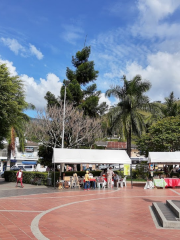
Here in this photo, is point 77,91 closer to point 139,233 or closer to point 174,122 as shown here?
point 174,122

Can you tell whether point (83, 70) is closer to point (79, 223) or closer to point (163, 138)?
point (163, 138)

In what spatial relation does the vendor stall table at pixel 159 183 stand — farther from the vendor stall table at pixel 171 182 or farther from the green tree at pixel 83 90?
the green tree at pixel 83 90

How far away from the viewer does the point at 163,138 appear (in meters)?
28.8

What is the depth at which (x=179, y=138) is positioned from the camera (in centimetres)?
2916

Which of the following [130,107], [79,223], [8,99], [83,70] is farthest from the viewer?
[83,70]

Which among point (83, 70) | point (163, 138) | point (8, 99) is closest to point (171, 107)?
point (163, 138)

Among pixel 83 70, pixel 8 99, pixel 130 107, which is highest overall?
pixel 83 70

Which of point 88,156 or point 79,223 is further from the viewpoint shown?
point 88,156

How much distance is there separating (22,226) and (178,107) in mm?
33848

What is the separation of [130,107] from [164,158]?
1035cm

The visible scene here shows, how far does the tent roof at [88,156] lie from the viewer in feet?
66.6

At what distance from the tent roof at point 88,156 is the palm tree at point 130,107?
856 cm

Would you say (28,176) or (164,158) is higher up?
(164,158)

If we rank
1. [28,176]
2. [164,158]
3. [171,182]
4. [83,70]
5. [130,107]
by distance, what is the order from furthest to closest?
[83,70]
[130,107]
[28,176]
[164,158]
[171,182]
